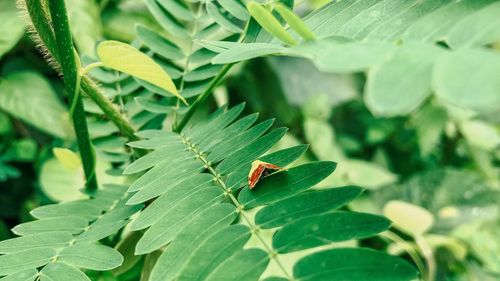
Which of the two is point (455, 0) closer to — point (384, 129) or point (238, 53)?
point (238, 53)

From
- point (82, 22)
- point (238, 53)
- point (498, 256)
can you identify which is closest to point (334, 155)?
point (498, 256)

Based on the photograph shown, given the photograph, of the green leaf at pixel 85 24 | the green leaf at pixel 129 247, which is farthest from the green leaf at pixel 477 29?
the green leaf at pixel 85 24

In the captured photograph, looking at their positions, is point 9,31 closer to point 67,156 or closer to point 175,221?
point 67,156

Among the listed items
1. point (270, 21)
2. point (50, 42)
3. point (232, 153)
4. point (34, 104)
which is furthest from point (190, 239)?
point (34, 104)

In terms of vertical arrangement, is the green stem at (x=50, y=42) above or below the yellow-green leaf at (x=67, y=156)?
above

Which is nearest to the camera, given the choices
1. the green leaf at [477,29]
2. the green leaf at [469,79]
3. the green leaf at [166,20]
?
the green leaf at [469,79]

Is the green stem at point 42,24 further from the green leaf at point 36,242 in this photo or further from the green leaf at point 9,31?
the green leaf at point 9,31
